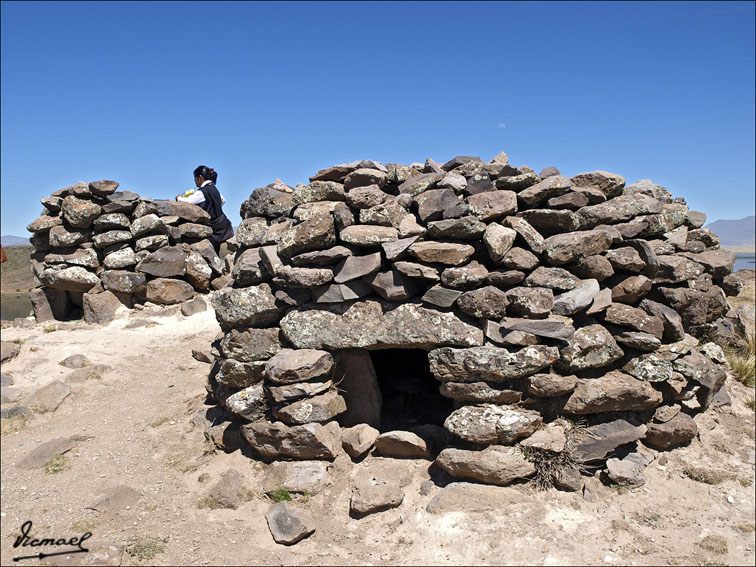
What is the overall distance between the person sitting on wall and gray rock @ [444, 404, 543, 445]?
9534 millimetres

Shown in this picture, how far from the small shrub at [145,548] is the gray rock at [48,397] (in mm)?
3267

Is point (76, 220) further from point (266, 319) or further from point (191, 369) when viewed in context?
point (266, 319)

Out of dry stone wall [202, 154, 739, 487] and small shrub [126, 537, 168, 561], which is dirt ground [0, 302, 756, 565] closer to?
small shrub [126, 537, 168, 561]

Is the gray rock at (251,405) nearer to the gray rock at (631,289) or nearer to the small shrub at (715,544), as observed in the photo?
the gray rock at (631,289)

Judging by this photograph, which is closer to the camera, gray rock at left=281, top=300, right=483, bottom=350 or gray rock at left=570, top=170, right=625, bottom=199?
gray rock at left=281, top=300, right=483, bottom=350

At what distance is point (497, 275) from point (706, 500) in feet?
11.1

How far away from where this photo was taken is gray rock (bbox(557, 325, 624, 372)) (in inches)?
232

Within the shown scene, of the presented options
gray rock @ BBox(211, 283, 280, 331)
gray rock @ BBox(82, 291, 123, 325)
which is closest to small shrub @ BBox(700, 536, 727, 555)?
gray rock @ BBox(211, 283, 280, 331)

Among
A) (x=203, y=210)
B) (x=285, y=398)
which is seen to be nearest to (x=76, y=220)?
(x=203, y=210)

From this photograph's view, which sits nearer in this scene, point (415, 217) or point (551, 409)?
point (551, 409)

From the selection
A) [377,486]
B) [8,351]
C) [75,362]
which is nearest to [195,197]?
[75,362]

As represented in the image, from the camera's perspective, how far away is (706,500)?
567 cm

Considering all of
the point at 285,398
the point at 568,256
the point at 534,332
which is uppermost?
the point at 568,256

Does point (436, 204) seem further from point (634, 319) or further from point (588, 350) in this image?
point (634, 319)
